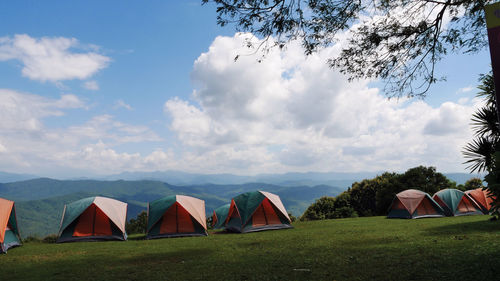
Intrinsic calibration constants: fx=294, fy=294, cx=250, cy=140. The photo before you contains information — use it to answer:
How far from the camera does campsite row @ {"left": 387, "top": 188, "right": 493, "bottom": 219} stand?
2192 cm

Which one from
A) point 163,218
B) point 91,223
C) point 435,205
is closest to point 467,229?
point 435,205

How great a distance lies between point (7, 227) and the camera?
44.9ft

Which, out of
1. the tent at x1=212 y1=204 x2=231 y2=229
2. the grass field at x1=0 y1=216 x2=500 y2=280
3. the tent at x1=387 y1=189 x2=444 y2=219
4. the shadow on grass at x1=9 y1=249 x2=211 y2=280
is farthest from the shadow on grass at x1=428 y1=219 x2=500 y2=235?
the tent at x1=212 y1=204 x2=231 y2=229

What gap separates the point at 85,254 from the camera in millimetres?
11352

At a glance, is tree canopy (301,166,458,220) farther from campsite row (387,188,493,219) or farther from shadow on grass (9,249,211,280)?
shadow on grass (9,249,211,280)

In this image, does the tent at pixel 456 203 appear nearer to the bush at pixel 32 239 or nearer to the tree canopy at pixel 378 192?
the tree canopy at pixel 378 192

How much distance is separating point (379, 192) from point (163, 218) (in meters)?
26.5

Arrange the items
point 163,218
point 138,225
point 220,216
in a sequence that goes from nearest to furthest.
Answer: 1. point 163,218
2. point 220,216
3. point 138,225

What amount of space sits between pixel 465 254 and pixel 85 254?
12.6m

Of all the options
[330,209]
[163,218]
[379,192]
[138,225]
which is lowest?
[138,225]

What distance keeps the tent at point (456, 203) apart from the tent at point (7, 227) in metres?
27.7

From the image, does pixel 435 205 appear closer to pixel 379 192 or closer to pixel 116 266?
pixel 379 192

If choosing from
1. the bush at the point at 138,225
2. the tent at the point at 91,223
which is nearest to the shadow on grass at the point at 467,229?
the tent at the point at 91,223

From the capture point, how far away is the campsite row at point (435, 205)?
21.9 metres
